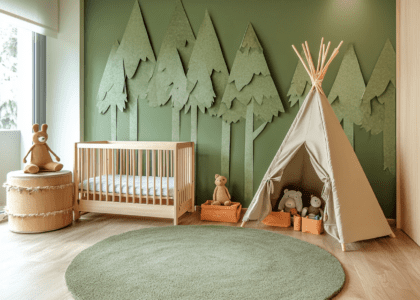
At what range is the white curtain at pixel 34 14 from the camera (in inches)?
124

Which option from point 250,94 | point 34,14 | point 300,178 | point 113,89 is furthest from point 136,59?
point 300,178

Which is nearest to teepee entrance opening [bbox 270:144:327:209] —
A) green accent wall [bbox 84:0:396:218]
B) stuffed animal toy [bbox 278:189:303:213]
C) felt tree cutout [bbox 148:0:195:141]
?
stuffed animal toy [bbox 278:189:303:213]

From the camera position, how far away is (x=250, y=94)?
3.46m

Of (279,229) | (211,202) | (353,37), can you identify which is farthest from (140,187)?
(353,37)

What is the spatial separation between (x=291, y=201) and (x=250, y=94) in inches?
47.3

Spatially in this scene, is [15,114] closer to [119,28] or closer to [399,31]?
[119,28]

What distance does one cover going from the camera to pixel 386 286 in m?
1.84

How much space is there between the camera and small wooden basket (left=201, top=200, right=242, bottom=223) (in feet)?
10.5

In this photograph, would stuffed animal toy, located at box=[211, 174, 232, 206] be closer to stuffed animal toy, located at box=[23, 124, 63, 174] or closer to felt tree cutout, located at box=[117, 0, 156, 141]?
felt tree cutout, located at box=[117, 0, 156, 141]

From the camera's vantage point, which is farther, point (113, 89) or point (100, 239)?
point (113, 89)

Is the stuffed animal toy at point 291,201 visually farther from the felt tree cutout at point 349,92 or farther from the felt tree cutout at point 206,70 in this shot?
the felt tree cutout at point 206,70

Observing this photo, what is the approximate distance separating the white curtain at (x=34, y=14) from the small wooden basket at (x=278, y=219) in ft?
10.4

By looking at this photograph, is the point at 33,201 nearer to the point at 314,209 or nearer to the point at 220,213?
the point at 220,213

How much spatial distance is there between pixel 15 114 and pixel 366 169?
3.90 m
